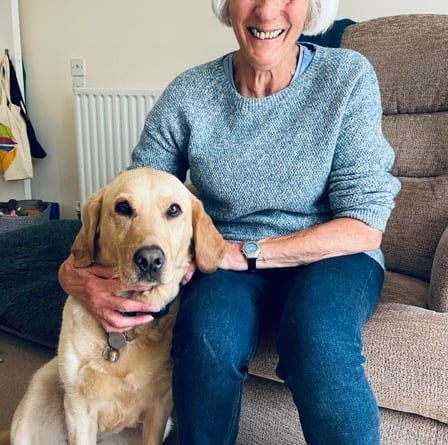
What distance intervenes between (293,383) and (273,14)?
779 millimetres

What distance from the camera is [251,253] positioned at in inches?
45.2

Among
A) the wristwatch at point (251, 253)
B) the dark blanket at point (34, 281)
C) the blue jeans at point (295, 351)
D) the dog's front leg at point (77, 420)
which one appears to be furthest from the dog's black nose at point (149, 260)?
the dark blanket at point (34, 281)

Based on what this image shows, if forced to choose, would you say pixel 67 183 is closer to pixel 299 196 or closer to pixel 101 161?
pixel 101 161

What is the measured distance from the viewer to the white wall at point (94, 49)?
2648mm

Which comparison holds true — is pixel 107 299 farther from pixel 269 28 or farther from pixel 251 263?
pixel 269 28

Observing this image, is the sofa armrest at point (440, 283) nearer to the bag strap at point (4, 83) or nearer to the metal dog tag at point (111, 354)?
the metal dog tag at point (111, 354)

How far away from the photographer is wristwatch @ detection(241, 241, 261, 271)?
1.15 m

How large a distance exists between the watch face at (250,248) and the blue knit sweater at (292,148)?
0.07 metres

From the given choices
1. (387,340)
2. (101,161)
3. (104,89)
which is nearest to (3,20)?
(104,89)

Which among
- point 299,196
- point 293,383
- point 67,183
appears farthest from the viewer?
point 67,183

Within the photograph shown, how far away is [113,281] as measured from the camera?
110 centimetres

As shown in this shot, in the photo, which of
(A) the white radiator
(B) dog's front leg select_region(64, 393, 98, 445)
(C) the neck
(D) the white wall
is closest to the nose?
(C) the neck

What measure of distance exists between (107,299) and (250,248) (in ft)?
1.02

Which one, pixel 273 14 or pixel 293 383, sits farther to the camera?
pixel 273 14
